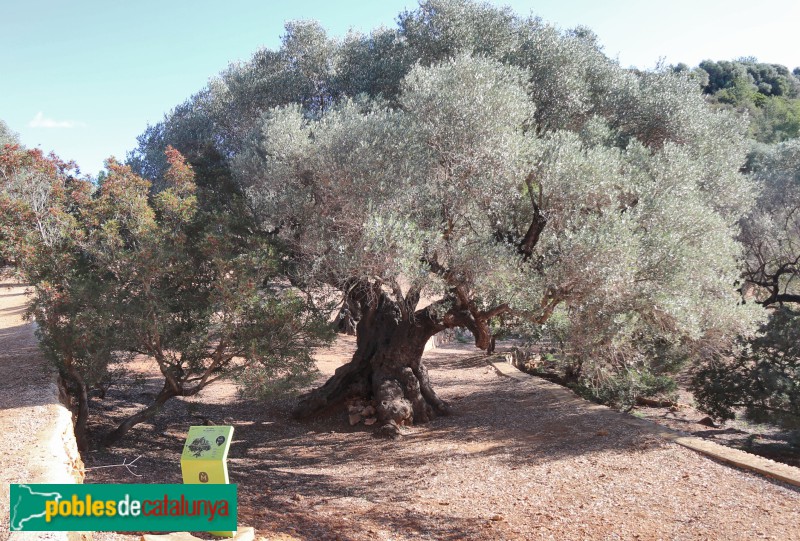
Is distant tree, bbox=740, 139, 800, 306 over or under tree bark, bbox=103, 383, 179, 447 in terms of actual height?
over

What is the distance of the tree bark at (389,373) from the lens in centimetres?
1067

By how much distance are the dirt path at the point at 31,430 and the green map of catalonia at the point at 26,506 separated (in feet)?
0.35

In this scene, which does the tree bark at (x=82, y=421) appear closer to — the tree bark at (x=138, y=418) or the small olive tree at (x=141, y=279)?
the small olive tree at (x=141, y=279)

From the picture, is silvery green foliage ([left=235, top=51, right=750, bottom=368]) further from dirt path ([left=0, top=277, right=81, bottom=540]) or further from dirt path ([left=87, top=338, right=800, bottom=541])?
dirt path ([left=0, top=277, right=81, bottom=540])

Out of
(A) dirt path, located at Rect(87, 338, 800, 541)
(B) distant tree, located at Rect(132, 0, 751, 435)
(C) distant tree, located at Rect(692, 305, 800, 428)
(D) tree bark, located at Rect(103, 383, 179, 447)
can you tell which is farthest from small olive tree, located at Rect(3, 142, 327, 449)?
(C) distant tree, located at Rect(692, 305, 800, 428)

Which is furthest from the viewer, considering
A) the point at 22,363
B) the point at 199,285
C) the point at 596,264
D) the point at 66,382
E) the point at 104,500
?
the point at 22,363

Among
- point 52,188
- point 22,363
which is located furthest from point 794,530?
point 22,363

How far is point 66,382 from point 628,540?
26.8ft

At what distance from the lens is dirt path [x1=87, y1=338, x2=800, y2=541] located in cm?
614

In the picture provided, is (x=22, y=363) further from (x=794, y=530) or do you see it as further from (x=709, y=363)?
(x=709, y=363)

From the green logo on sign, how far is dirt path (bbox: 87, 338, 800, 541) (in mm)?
619

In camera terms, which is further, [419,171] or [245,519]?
[419,171]

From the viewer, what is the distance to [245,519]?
6125 millimetres

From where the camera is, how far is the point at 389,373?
36.3 ft
